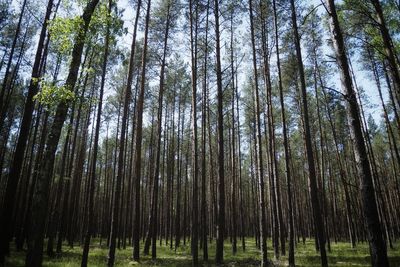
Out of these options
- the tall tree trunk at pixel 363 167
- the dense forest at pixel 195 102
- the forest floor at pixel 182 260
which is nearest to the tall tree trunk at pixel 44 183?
the dense forest at pixel 195 102

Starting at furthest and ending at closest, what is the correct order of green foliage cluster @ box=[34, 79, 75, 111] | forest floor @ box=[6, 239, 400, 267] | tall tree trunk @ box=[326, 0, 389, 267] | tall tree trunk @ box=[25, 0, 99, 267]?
1. forest floor @ box=[6, 239, 400, 267]
2. green foliage cluster @ box=[34, 79, 75, 111]
3. tall tree trunk @ box=[25, 0, 99, 267]
4. tall tree trunk @ box=[326, 0, 389, 267]

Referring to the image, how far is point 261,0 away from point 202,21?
345 centimetres

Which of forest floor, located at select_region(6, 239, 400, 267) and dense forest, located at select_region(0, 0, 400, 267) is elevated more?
dense forest, located at select_region(0, 0, 400, 267)

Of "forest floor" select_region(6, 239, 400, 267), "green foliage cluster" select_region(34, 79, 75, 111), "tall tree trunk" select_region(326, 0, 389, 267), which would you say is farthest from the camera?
"forest floor" select_region(6, 239, 400, 267)

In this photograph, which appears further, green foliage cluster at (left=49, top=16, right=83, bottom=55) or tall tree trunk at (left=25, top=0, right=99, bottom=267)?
green foliage cluster at (left=49, top=16, right=83, bottom=55)

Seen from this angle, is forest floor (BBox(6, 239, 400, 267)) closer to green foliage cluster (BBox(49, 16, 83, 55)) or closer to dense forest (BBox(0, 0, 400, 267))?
dense forest (BBox(0, 0, 400, 267))

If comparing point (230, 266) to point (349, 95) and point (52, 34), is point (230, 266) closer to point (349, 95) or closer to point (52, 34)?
point (349, 95)

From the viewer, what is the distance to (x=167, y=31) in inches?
677

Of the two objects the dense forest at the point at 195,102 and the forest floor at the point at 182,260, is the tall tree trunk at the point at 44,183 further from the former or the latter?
the forest floor at the point at 182,260

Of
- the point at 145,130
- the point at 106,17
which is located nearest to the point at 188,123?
the point at 145,130

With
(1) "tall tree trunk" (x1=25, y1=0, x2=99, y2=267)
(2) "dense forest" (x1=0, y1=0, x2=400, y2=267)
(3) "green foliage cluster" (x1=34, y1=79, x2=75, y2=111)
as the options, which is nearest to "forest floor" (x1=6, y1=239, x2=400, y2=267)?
(2) "dense forest" (x1=0, y1=0, x2=400, y2=267)

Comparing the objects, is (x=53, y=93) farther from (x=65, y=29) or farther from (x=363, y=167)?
(x=363, y=167)

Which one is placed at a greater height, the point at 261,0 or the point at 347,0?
the point at 261,0

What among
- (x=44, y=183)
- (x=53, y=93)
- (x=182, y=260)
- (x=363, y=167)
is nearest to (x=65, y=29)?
(x=53, y=93)
